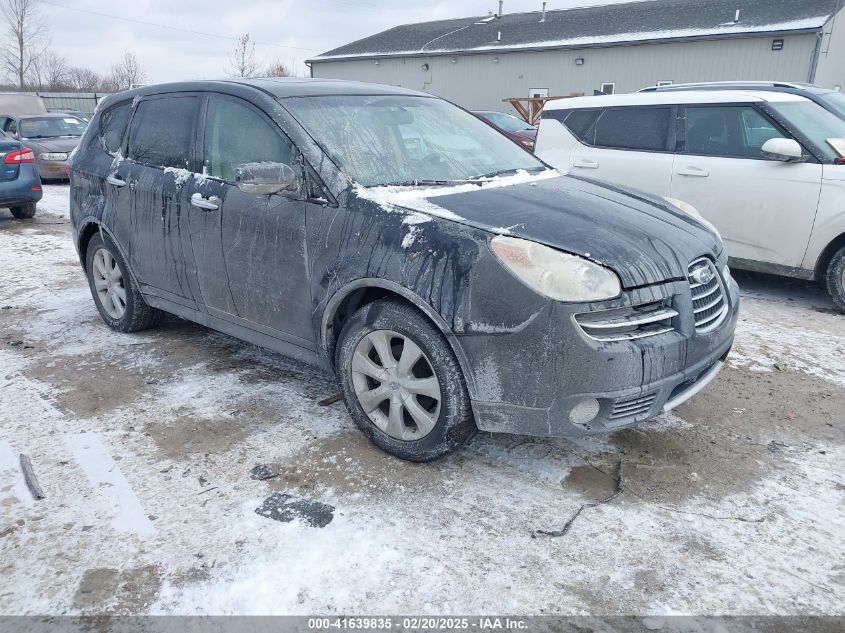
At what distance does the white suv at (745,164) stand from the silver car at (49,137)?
38.4 feet

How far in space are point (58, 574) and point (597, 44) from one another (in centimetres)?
2755

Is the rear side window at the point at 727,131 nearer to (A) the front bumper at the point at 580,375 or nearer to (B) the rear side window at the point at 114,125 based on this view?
(A) the front bumper at the point at 580,375

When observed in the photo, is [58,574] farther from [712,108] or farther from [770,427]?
[712,108]

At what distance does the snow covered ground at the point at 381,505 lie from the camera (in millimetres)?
2330

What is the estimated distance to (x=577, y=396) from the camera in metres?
2.63

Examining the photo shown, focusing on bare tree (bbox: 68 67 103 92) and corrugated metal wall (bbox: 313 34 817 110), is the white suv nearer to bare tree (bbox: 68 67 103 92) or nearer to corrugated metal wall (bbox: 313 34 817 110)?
corrugated metal wall (bbox: 313 34 817 110)

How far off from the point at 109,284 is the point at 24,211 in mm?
→ 6670

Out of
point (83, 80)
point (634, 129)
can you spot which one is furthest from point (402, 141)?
point (83, 80)

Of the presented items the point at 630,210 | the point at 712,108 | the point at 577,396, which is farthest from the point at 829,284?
the point at 577,396

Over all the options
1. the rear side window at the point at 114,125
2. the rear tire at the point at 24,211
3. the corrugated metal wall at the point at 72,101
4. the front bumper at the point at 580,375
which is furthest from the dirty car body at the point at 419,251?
the corrugated metal wall at the point at 72,101

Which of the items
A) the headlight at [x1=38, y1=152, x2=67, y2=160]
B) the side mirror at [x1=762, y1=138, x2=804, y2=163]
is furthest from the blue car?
the side mirror at [x1=762, y1=138, x2=804, y2=163]

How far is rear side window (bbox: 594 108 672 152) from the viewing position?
6246 mm

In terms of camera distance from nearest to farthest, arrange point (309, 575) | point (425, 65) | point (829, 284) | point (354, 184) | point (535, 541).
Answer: point (309, 575) → point (535, 541) → point (354, 184) → point (829, 284) → point (425, 65)

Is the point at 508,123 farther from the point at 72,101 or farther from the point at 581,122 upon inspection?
the point at 72,101
